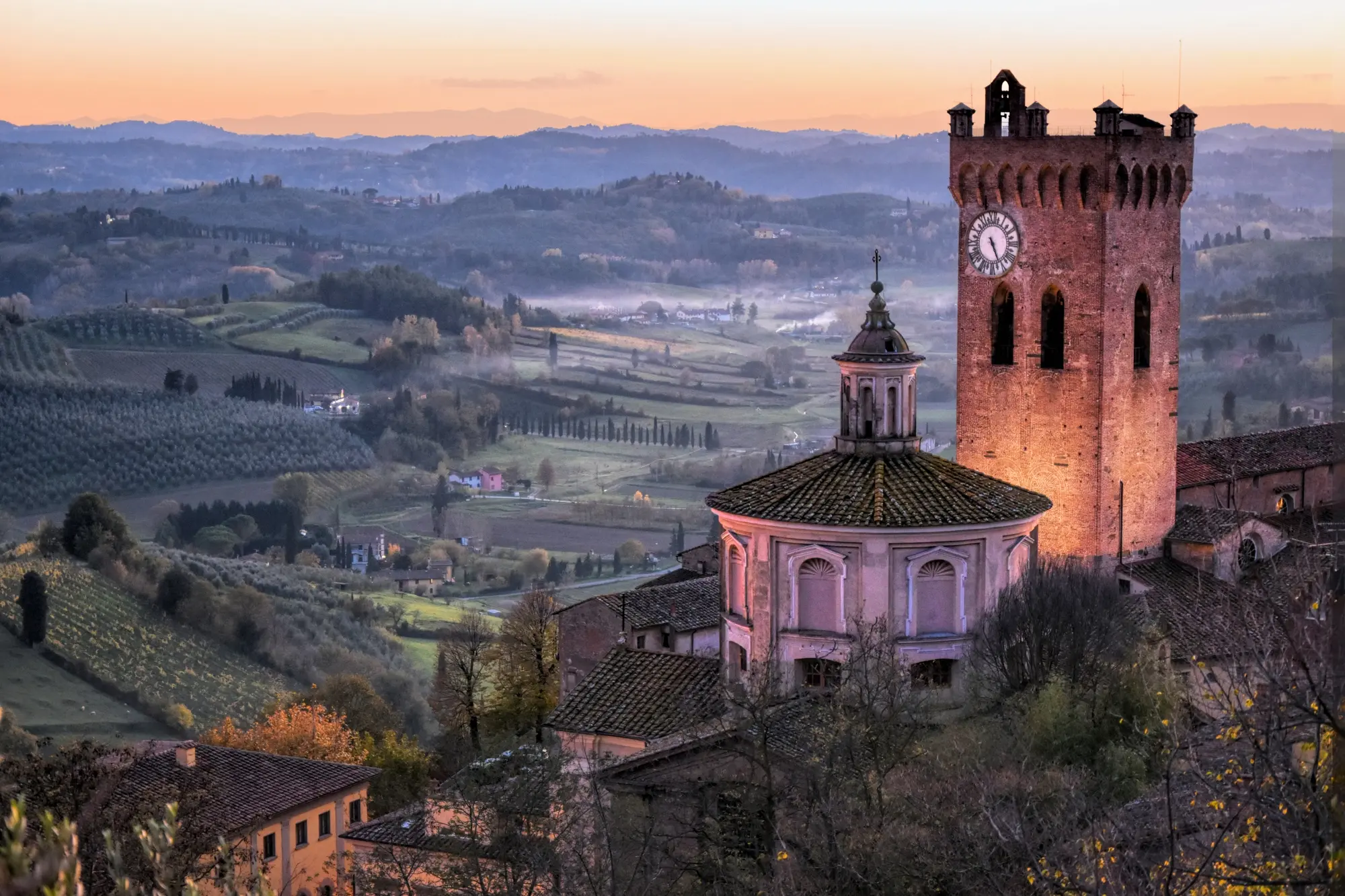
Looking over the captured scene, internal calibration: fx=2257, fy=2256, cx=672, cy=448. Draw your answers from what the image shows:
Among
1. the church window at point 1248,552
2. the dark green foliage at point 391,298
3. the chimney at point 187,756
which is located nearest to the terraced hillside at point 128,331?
the dark green foliage at point 391,298

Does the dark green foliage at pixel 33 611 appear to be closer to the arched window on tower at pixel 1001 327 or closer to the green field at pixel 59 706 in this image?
the green field at pixel 59 706

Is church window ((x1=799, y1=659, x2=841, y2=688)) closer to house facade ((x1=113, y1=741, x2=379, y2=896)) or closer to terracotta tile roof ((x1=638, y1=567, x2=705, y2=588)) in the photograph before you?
house facade ((x1=113, y1=741, x2=379, y2=896))

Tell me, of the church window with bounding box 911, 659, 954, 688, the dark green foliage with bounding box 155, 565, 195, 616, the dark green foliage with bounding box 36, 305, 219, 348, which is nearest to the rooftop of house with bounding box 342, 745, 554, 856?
the church window with bounding box 911, 659, 954, 688

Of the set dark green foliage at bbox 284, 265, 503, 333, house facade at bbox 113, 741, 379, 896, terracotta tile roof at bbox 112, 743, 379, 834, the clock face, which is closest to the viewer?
terracotta tile roof at bbox 112, 743, 379, 834

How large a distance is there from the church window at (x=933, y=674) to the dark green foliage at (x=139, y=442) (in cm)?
9536

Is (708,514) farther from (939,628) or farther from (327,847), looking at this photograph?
(939,628)

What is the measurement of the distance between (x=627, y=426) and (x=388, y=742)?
341ft

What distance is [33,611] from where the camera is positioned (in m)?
86.1

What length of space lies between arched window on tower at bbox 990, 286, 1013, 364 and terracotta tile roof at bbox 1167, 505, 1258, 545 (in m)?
5.47

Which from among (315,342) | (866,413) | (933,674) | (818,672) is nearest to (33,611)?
(866,413)

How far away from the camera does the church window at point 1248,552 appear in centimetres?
4975

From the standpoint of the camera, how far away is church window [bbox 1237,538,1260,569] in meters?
49.8

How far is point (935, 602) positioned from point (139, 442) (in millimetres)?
107107

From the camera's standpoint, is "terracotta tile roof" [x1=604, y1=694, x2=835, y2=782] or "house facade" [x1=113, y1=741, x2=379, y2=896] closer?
"terracotta tile roof" [x1=604, y1=694, x2=835, y2=782]
